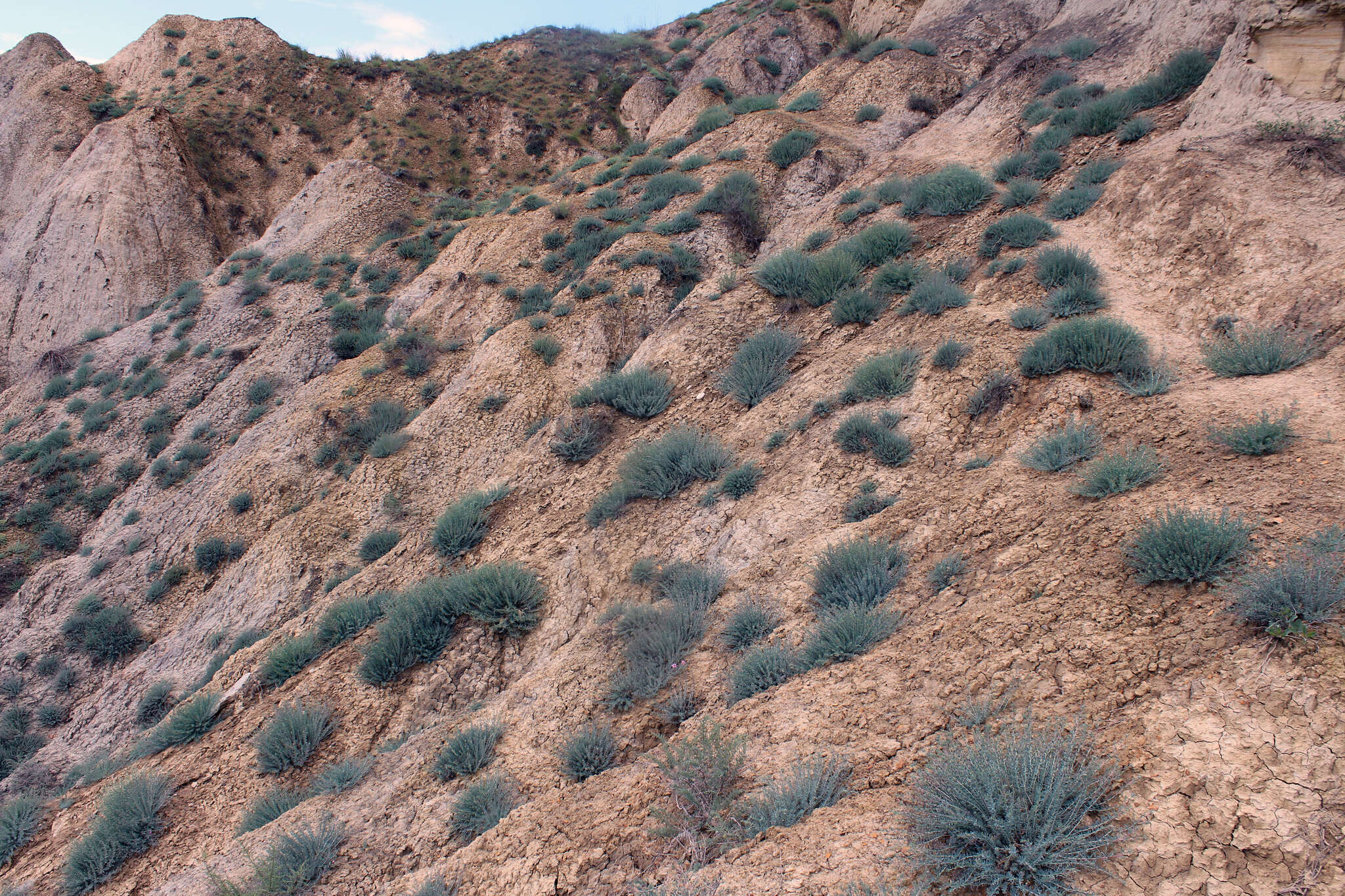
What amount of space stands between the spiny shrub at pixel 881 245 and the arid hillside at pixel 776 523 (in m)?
0.08

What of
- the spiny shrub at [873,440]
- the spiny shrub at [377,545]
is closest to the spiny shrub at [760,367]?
the spiny shrub at [873,440]

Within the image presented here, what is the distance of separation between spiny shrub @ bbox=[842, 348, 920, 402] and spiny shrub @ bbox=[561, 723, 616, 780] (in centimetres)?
A: 490

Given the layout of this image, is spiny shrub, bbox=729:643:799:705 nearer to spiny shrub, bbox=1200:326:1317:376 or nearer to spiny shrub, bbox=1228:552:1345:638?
spiny shrub, bbox=1228:552:1345:638

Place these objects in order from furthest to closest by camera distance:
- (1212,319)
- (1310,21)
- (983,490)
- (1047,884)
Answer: (1310,21)
(1212,319)
(983,490)
(1047,884)

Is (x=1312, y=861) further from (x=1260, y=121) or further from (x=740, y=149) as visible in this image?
(x=740, y=149)

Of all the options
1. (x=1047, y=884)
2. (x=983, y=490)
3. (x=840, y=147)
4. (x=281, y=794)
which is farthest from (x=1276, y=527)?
(x=840, y=147)

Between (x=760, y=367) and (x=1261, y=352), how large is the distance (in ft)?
17.8

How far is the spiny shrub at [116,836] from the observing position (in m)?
6.30

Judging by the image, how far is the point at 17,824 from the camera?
7.24 meters

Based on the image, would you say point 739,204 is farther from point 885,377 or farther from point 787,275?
point 885,377

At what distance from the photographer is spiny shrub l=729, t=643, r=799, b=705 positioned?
17.0 feet

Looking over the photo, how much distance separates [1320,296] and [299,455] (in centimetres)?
1573

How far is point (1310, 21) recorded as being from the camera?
7.66 m

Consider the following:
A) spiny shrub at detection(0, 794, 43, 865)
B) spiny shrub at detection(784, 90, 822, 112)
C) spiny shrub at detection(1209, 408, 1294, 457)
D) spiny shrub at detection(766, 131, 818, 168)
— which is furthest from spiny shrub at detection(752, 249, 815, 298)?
spiny shrub at detection(0, 794, 43, 865)
